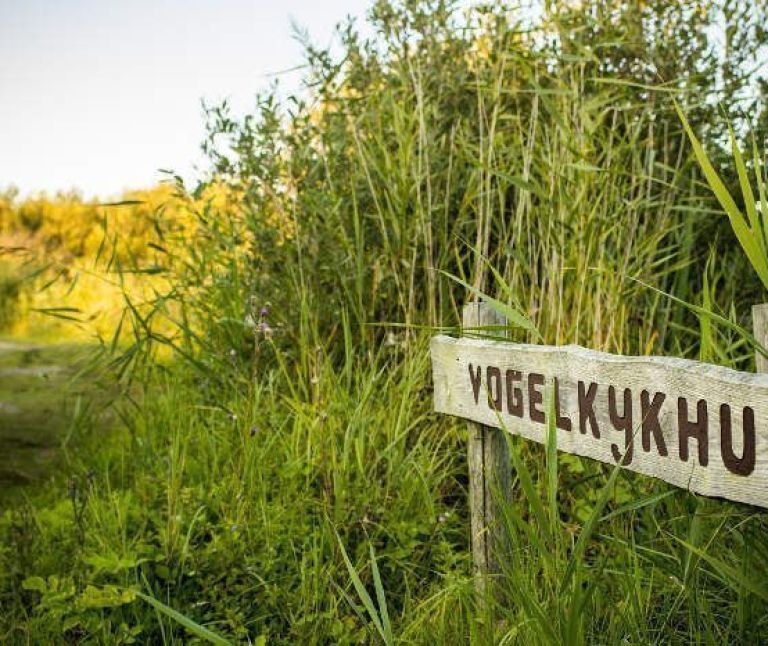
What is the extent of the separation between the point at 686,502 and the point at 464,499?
875 millimetres

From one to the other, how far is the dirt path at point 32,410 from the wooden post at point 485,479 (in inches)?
60.7

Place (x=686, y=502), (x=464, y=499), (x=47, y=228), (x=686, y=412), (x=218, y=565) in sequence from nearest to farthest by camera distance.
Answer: (x=686, y=412) → (x=686, y=502) → (x=218, y=565) → (x=464, y=499) → (x=47, y=228)

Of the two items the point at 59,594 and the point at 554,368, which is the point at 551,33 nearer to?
the point at 554,368

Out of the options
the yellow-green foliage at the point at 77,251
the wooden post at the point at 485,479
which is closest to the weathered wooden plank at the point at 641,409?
Answer: the wooden post at the point at 485,479

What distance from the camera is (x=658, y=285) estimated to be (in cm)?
303

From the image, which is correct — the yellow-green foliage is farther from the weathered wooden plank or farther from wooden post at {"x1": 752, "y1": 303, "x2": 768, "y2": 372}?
wooden post at {"x1": 752, "y1": 303, "x2": 768, "y2": 372}

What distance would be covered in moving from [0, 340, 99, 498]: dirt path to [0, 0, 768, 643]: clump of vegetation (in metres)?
0.24

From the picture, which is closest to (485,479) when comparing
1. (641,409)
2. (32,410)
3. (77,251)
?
(641,409)

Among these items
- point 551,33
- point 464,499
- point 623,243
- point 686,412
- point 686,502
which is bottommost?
point 464,499

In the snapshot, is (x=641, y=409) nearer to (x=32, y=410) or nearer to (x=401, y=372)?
(x=401, y=372)

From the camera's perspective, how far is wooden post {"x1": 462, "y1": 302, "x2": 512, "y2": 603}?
2.05 metres

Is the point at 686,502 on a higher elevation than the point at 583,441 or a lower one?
lower

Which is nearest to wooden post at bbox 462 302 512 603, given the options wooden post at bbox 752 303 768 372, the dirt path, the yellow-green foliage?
wooden post at bbox 752 303 768 372

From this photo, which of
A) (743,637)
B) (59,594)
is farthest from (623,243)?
(59,594)
